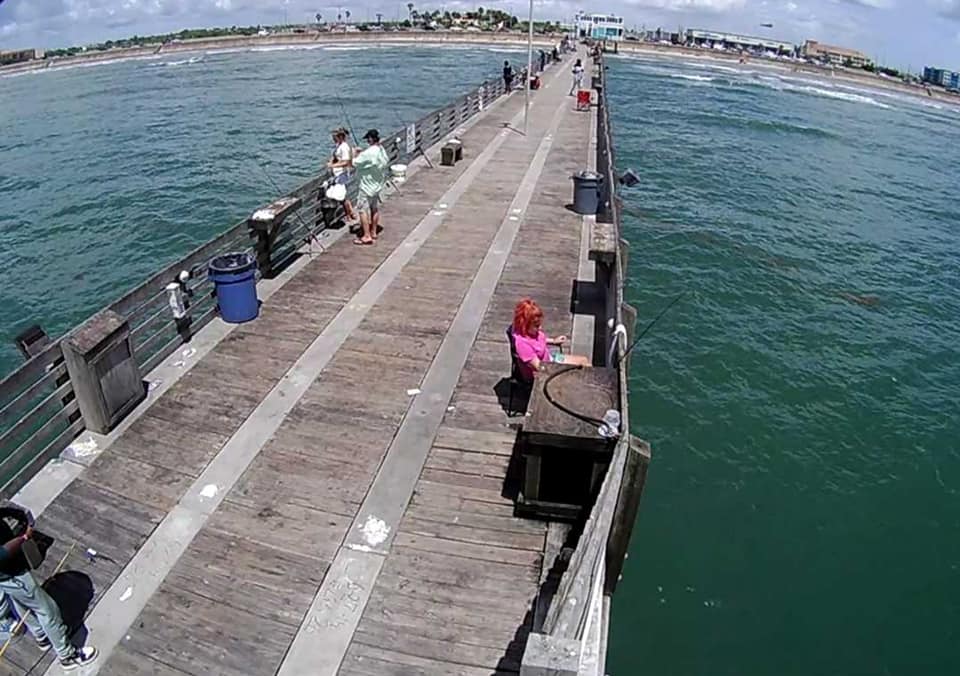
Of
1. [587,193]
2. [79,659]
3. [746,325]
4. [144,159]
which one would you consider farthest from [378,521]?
[144,159]

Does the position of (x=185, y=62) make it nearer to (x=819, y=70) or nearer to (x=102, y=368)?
(x=819, y=70)

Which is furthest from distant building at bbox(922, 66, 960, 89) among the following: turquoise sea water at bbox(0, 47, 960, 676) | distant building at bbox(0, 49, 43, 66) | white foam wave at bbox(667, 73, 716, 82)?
distant building at bbox(0, 49, 43, 66)

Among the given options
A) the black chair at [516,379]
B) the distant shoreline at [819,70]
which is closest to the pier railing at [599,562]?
the black chair at [516,379]

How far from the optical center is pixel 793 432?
12836 mm

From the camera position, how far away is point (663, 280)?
19141mm

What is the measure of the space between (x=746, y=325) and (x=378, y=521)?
13.9 m

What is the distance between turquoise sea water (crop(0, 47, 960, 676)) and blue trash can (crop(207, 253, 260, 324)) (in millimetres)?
6737

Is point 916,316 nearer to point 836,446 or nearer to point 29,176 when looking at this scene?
point 836,446

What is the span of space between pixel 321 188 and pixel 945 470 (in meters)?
13.2

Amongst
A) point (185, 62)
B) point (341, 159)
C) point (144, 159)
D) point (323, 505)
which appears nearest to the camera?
point (323, 505)

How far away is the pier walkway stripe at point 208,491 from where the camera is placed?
4.88 meters

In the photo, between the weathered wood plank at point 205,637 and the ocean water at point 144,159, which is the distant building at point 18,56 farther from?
the weathered wood plank at point 205,637

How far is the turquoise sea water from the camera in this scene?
9109mm

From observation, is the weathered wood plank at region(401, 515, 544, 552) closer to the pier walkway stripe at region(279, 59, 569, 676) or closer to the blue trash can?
the pier walkway stripe at region(279, 59, 569, 676)
